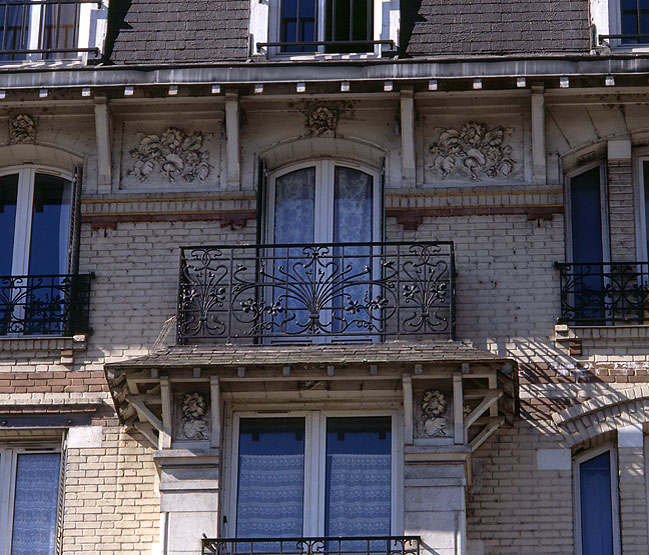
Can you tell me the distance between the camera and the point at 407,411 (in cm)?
1569

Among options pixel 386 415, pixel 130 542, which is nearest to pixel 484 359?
pixel 386 415

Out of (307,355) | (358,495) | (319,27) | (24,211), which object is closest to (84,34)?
(24,211)

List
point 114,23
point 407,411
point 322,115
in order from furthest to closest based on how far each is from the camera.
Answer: point 114,23 < point 322,115 < point 407,411

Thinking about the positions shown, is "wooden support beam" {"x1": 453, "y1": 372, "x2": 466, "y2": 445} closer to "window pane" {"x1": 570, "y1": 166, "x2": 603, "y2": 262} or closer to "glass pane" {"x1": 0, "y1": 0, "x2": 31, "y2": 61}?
"window pane" {"x1": 570, "y1": 166, "x2": 603, "y2": 262}

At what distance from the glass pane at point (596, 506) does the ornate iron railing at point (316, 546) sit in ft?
5.63

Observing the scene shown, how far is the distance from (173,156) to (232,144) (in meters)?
0.63

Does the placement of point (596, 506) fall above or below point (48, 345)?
below

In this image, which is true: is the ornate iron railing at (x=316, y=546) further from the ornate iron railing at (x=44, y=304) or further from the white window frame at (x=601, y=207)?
the white window frame at (x=601, y=207)

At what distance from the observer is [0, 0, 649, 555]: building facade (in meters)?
15.8

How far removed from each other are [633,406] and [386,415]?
2193 mm

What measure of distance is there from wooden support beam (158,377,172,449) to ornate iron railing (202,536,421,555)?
96 cm

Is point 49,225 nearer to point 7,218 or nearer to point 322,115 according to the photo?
point 7,218

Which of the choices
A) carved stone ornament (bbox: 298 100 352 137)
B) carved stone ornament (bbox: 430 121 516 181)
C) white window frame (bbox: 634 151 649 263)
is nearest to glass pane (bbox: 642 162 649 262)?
white window frame (bbox: 634 151 649 263)

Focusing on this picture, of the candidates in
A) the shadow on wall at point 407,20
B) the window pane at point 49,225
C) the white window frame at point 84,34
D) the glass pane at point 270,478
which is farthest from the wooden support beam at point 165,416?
the shadow on wall at point 407,20
